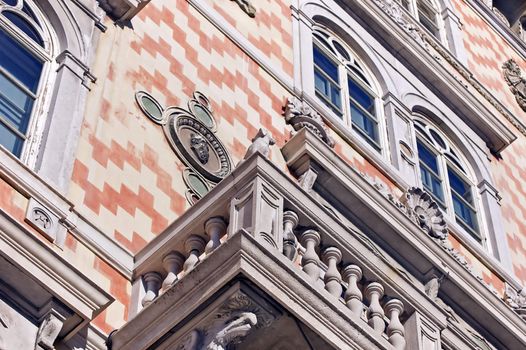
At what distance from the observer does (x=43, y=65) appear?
13.4 m

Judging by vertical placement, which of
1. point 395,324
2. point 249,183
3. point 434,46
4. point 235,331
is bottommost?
point 235,331

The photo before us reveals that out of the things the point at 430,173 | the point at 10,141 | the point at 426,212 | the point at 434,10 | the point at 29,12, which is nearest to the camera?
the point at 10,141

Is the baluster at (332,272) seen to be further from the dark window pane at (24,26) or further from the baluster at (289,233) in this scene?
the dark window pane at (24,26)

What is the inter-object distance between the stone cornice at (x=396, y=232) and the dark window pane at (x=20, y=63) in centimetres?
321

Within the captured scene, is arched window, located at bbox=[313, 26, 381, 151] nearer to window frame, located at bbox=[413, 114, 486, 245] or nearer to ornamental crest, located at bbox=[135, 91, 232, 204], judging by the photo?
window frame, located at bbox=[413, 114, 486, 245]

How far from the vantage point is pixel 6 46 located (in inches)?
516

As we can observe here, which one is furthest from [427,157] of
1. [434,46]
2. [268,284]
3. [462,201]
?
[268,284]

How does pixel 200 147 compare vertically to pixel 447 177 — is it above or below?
below

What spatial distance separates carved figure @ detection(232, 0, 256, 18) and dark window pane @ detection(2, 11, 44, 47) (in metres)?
4.01

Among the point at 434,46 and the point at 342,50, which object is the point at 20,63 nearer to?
the point at 342,50

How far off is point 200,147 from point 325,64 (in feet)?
14.5

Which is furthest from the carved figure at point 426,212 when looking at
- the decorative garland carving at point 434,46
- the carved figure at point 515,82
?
the carved figure at point 515,82

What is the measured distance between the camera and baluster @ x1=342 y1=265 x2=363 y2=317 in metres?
11.4

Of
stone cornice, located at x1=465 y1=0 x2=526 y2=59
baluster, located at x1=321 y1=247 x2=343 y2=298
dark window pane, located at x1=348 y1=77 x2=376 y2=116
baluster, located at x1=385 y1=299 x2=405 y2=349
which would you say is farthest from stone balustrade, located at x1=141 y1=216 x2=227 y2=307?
stone cornice, located at x1=465 y1=0 x2=526 y2=59
